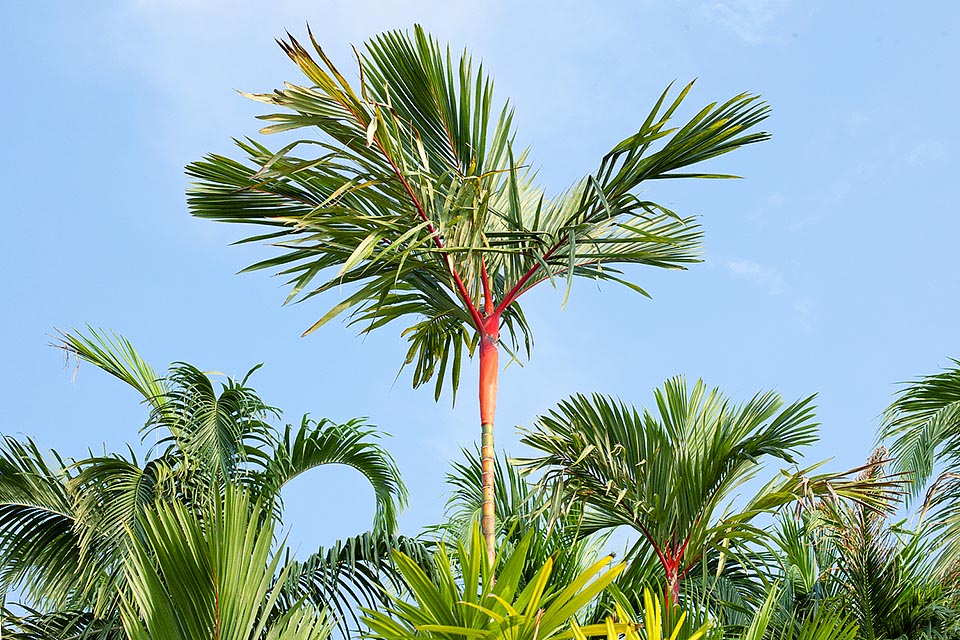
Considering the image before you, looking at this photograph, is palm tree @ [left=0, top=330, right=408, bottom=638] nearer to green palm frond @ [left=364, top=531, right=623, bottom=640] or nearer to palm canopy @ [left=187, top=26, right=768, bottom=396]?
palm canopy @ [left=187, top=26, right=768, bottom=396]

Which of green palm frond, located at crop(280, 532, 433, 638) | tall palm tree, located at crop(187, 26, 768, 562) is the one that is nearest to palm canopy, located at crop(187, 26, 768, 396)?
tall palm tree, located at crop(187, 26, 768, 562)

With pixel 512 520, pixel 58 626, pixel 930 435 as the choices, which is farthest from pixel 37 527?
pixel 930 435

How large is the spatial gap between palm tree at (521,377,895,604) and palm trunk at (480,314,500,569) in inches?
15.0

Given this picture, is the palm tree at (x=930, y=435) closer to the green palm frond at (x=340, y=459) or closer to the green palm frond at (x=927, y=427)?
the green palm frond at (x=927, y=427)

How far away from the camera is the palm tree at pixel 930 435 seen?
7.02 meters

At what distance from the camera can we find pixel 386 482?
6.86m

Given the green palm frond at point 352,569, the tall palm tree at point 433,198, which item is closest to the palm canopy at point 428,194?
the tall palm tree at point 433,198

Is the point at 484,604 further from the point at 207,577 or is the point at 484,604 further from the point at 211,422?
the point at 211,422

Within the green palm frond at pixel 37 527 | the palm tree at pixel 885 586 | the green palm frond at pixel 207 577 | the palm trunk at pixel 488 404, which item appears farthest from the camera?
the green palm frond at pixel 37 527

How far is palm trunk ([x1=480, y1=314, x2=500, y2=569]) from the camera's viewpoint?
4413 mm

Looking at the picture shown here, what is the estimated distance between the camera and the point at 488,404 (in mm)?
4699

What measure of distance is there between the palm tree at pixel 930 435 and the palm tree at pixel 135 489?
3.48 metres

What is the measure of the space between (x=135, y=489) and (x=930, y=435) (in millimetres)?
5062

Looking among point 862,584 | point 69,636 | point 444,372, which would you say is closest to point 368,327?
point 444,372
